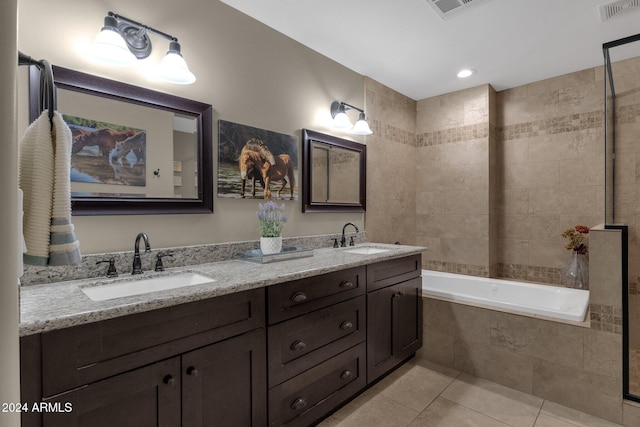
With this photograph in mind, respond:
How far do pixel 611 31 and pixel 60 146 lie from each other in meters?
3.46

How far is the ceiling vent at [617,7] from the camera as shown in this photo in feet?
6.66

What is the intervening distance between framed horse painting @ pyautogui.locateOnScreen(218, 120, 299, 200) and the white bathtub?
1.50m

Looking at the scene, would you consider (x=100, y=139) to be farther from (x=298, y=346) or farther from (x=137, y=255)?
(x=298, y=346)

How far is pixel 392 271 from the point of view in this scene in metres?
2.30

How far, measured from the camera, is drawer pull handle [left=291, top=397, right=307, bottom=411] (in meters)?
1.62

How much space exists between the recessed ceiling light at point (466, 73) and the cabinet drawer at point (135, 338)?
2877 millimetres

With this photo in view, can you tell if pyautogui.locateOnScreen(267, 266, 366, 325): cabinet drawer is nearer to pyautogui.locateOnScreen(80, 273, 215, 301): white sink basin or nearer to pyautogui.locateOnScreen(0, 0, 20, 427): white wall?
pyautogui.locateOnScreen(80, 273, 215, 301): white sink basin

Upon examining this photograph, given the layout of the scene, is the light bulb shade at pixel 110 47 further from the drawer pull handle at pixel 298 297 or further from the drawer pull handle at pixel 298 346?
the drawer pull handle at pixel 298 346

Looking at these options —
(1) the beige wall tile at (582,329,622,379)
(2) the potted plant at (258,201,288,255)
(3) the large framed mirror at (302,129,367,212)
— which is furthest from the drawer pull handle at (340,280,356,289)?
(1) the beige wall tile at (582,329,622,379)

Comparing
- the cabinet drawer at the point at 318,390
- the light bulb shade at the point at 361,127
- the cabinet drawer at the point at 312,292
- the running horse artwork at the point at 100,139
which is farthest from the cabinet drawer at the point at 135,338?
the light bulb shade at the point at 361,127

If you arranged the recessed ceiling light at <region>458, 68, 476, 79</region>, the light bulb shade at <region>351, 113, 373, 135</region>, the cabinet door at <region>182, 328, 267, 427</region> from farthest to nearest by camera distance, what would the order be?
the recessed ceiling light at <region>458, 68, 476, 79</region> < the light bulb shade at <region>351, 113, 373, 135</region> < the cabinet door at <region>182, 328, 267, 427</region>

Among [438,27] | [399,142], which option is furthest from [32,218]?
[399,142]

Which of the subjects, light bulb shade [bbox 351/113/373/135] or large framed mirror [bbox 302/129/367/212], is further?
light bulb shade [bbox 351/113/373/135]

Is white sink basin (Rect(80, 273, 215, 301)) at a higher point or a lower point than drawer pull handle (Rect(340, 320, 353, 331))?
higher
